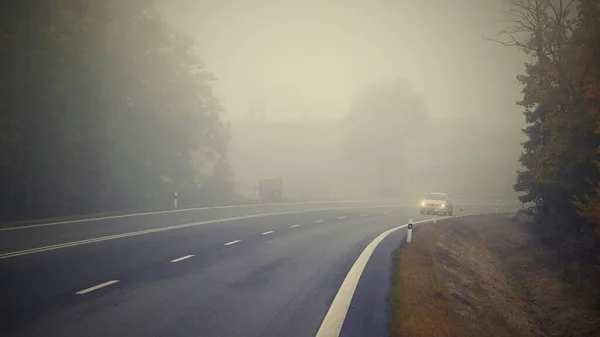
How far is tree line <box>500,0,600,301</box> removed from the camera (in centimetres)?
1465

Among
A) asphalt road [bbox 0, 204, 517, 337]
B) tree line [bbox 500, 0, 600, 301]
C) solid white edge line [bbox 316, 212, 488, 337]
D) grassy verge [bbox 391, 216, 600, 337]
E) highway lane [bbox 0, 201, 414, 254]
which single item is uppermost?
tree line [bbox 500, 0, 600, 301]

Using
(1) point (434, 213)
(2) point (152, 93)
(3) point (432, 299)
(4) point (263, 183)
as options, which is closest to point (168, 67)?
(2) point (152, 93)

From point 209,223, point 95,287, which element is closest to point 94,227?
point 209,223

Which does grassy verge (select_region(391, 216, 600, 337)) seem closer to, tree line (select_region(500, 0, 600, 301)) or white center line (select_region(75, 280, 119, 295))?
tree line (select_region(500, 0, 600, 301))

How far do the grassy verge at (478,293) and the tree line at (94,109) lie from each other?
17148 millimetres

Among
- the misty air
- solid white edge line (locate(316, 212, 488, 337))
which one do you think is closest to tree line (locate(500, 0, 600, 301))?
the misty air

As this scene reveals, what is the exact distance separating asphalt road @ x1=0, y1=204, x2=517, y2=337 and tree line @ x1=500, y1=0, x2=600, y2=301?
7.24 m

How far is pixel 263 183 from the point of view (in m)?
35.1

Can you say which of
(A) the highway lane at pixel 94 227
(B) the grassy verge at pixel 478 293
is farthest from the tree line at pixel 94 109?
(B) the grassy verge at pixel 478 293

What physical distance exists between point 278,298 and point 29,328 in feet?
12.5

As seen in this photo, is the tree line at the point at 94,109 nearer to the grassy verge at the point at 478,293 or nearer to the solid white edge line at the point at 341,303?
the solid white edge line at the point at 341,303

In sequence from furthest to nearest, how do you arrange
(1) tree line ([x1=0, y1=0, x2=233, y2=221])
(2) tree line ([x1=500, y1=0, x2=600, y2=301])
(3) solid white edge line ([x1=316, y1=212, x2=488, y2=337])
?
(1) tree line ([x1=0, y1=0, x2=233, y2=221]) < (2) tree line ([x1=500, y1=0, x2=600, y2=301]) < (3) solid white edge line ([x1=316, y1=212, x2=488, y2=337])

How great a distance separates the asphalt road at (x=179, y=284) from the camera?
5805 mm

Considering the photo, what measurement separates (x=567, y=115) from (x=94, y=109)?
897 inches
